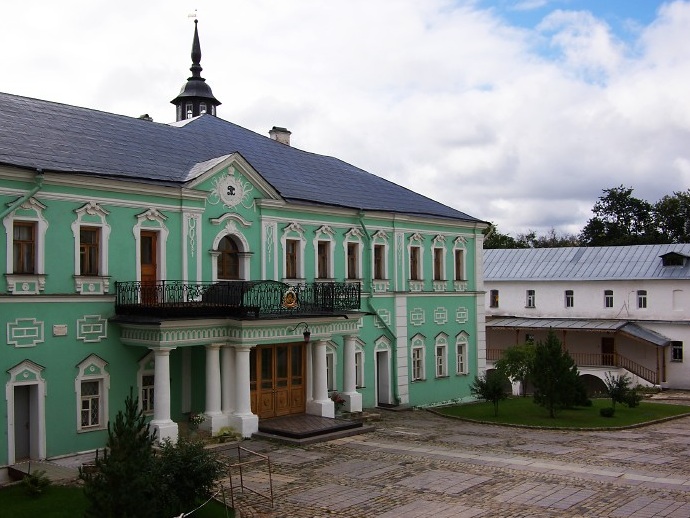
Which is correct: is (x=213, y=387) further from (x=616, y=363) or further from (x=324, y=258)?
(x=616, y=363)

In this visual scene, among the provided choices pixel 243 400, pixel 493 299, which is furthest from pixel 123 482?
pixel 493 299

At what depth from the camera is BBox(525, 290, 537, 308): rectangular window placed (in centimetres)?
4416

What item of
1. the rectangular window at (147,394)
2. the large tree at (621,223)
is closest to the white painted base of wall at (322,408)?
the rectangular window at (147,394)

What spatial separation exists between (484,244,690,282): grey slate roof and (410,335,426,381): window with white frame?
18.3m

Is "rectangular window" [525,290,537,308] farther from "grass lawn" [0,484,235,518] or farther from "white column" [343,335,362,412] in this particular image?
"grass lawn" [0,484,235,518]

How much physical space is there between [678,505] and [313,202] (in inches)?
534

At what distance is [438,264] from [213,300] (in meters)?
11.2

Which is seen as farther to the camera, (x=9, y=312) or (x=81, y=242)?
(x=81, y=242)

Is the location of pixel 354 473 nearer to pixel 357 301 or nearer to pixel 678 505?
pixel 678 505

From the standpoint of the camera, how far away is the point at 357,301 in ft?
73.9

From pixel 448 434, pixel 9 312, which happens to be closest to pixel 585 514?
pixel 448 434

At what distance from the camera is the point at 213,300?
19.6 metres

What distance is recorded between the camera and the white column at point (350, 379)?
22969 mm

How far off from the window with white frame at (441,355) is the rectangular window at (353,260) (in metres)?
4.84
